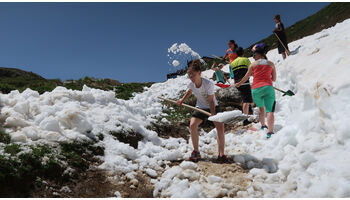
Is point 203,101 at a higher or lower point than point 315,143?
higher

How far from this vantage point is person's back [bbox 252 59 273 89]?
5766 millimetres

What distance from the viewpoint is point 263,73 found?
5.78m

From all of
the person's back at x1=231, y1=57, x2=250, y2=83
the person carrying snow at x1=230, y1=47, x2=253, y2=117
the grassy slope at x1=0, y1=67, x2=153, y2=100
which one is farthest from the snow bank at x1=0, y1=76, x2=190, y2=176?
the grassy slope at x1=0, y1=67, x2=153, y2=100

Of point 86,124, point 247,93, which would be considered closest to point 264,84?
point 247,93

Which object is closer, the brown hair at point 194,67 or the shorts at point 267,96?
the brown hair at point 194,67

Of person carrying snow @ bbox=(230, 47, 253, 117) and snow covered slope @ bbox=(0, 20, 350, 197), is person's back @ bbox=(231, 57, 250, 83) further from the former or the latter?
snow covered slope @ bbox=(0, 20, 350, 197)

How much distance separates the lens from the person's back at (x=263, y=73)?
5.77m

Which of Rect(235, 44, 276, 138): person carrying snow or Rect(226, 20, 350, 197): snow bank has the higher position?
Rect(235, 44, 276, 138): person carrying snow

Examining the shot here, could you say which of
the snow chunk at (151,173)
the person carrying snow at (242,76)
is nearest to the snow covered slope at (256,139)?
the snow chunk at (151,173)

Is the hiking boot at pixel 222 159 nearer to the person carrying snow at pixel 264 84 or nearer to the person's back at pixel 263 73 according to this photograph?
the person carrying snow at pixel 264 84

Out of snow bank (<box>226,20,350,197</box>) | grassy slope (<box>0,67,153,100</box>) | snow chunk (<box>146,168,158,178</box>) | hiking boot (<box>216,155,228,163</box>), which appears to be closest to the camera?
snow bank (<box>226,20,350,197</box>)

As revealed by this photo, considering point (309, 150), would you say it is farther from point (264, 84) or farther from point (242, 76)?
point (242, 76)

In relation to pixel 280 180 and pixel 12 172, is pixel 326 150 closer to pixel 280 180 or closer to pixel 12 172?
pixel 280 180

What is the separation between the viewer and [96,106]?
645 cm
